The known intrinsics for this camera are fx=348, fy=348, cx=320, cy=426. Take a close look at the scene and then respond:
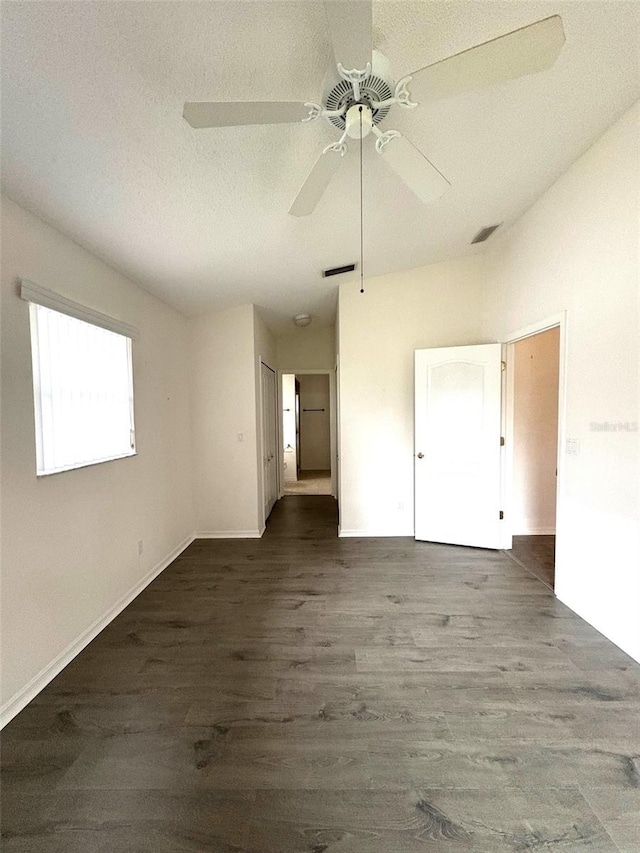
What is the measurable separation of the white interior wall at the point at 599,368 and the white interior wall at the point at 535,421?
1.19m

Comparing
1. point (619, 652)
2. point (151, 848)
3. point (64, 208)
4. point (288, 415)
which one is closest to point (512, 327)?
point (619, 652)

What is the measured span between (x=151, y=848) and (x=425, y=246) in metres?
3.98

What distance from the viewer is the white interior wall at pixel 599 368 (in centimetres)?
192

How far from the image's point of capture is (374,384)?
3.88 metres

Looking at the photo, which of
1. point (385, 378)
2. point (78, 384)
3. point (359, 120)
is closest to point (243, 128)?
point (359, 120)

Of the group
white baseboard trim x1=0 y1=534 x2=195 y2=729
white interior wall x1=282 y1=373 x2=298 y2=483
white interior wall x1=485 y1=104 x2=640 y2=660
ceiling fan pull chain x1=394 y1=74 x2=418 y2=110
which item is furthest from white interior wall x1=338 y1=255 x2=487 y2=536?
white interior wall x1=282 y1=373 x2=298 y2=483

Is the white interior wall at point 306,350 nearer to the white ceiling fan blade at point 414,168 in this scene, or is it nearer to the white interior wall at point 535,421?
the white interior wall at point 535,421

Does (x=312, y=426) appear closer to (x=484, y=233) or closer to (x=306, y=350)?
(x=306, y=350)

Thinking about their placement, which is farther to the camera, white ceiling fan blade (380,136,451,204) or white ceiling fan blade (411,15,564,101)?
white ceiling fan blade (380,136,451,204)

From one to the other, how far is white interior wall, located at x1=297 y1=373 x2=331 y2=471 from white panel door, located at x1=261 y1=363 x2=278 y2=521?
9.77ft

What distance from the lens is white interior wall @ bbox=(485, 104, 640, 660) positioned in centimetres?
192

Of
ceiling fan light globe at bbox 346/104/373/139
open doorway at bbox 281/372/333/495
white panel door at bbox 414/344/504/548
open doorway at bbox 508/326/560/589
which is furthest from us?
open doorway at bbox 281/372/333/495

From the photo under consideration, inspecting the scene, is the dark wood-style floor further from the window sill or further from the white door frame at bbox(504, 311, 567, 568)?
the window sill

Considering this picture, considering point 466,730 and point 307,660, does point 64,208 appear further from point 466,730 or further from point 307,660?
point 466,730
